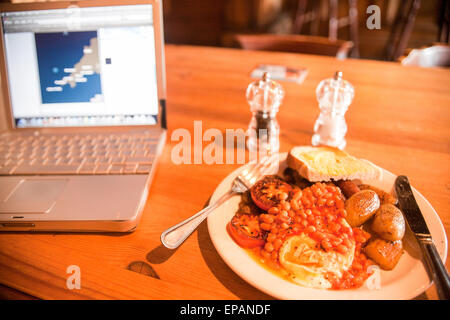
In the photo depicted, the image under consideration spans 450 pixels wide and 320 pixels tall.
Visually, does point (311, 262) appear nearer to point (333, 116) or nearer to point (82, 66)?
point (333, 116)

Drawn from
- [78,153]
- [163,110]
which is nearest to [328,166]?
[163,110]

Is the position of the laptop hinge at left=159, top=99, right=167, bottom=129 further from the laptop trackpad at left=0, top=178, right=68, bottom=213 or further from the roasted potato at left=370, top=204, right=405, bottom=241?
the roasted potato at left=370, top=204, right=405, bottom=241

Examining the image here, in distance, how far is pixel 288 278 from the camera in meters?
0.57

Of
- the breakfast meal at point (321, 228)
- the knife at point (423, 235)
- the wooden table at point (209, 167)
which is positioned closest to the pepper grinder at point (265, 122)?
the wooden table at point (209, 167)

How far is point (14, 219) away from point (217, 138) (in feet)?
1.86

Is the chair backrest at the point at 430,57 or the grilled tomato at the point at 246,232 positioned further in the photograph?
the chair backrest at the point at 430,57

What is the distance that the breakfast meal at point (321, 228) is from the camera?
57 centimetres

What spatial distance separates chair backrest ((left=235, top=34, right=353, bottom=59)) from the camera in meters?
1.95

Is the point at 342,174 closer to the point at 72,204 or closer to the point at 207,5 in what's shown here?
the point at 72,204

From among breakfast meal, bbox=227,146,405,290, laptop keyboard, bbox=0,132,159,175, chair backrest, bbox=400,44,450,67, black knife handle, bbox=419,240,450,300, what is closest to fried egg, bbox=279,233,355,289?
breakfast meal, bbox=227,146,405,290

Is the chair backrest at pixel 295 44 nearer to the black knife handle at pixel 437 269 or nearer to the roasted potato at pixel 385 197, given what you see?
the roasted potato at pixel 385 197

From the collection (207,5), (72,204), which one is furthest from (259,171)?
(207,5)

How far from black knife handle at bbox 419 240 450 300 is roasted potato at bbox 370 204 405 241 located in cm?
4

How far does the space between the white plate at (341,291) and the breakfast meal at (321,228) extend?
0.02 metres
